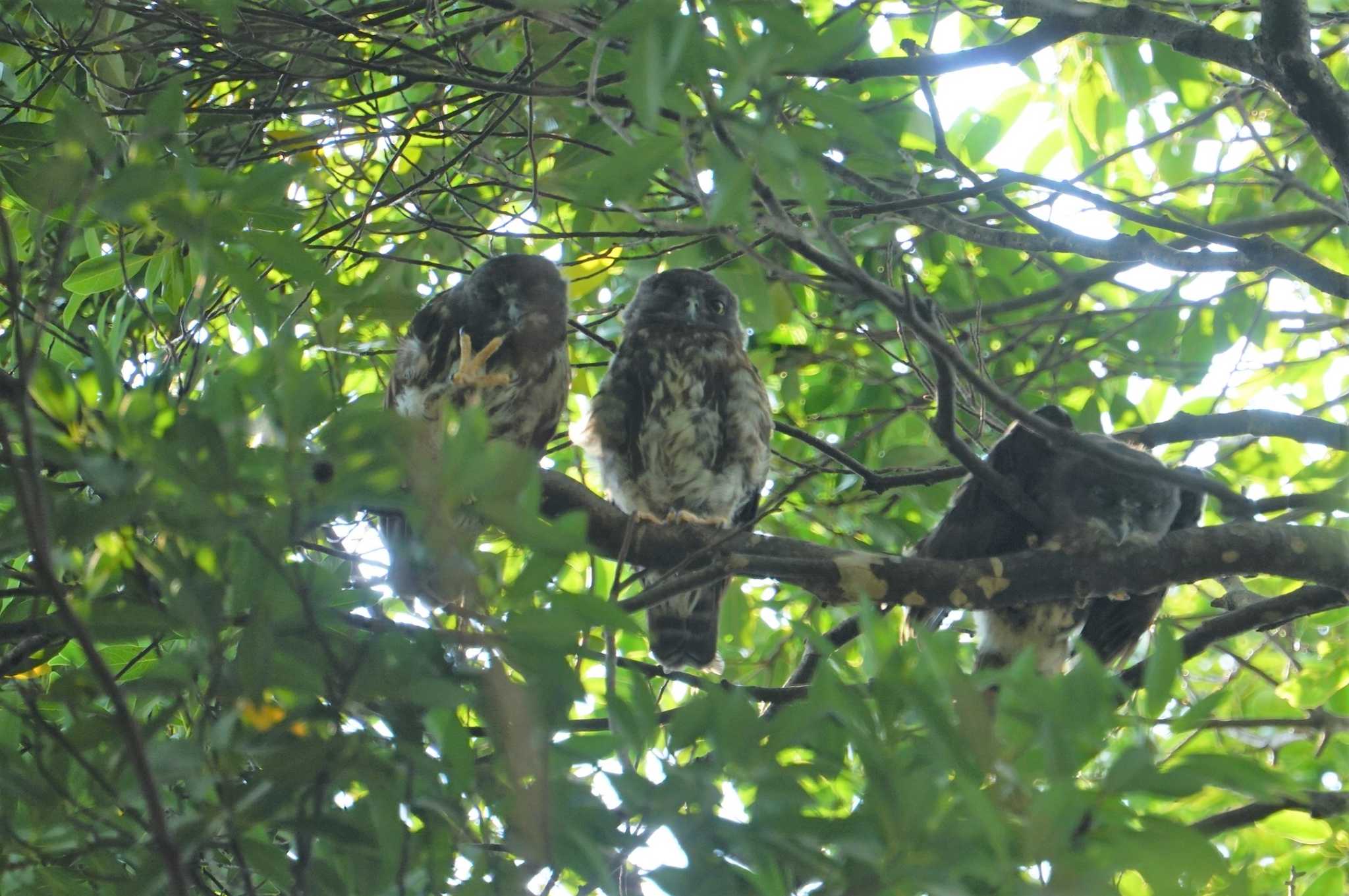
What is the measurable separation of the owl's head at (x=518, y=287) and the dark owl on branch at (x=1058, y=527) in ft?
4.25

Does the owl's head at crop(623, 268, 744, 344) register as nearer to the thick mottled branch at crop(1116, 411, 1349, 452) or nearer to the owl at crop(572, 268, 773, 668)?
the owl at crop(572, 268, 773, 668)

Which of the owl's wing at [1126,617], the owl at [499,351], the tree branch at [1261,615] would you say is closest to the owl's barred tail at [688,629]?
the owl at [499,351]

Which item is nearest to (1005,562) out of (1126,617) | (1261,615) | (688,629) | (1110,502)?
(1110,502)

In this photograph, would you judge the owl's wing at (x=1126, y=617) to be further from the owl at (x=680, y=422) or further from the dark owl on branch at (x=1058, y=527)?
the owl at (x=680, y=422)

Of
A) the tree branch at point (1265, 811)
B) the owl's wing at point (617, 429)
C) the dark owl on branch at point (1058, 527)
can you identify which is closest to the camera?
the tree branch at point (1265, 811)

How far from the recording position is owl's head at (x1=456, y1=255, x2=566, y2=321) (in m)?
3.57

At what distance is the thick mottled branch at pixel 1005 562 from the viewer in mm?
2518

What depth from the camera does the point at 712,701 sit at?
1.38 meters

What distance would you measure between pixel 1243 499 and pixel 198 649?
2.03 metres

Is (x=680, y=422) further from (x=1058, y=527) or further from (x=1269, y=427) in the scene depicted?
(x=1269, y=427)

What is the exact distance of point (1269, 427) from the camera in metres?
2.60

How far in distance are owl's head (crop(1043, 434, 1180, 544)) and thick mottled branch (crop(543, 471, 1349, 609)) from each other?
0.12m

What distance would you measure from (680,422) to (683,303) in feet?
1.42

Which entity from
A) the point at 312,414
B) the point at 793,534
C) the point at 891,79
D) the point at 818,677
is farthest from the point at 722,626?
the point at 312,414
